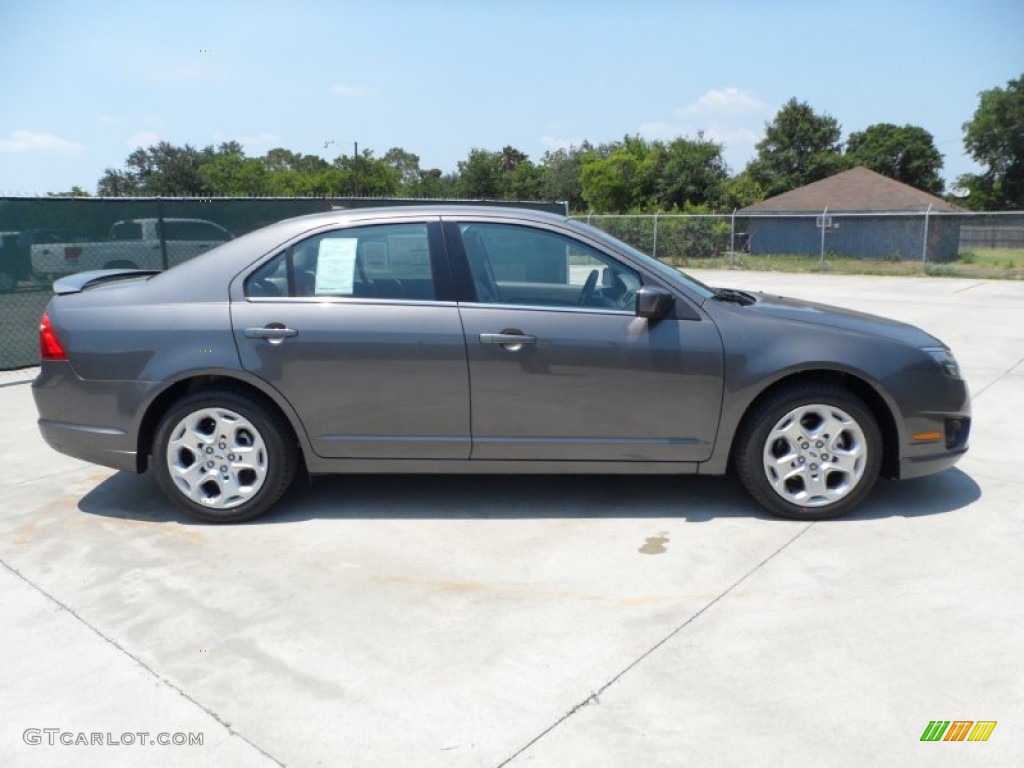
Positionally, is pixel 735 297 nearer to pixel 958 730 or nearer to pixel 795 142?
pixel 958 730

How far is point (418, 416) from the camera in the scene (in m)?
4.34

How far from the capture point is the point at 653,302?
166 inches

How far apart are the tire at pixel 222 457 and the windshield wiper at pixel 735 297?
244cm

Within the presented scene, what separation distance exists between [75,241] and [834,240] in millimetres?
30675

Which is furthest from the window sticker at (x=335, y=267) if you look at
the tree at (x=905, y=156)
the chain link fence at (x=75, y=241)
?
the tree at (x=905, y=156)

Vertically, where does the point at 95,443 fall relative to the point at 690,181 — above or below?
below

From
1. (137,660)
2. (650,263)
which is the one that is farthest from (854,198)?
(137,660)

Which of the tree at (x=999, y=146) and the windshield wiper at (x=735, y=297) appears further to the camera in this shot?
the tree at (x=999, y=146)

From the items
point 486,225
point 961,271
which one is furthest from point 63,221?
point 961,271

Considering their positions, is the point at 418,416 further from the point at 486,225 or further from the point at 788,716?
the point at 788,716

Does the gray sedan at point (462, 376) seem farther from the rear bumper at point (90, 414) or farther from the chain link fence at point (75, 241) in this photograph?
the chain link fence at point (75, 241)

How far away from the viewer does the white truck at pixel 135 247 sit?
885 centimetres

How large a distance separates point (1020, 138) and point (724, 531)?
7107 cm

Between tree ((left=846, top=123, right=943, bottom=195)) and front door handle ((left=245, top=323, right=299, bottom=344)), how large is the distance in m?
68.2
